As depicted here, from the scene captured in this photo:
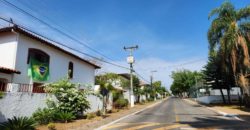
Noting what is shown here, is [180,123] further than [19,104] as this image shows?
Yes

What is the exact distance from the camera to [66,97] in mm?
17062

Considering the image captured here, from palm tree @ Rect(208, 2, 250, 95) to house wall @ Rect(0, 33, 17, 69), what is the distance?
71.0 ft

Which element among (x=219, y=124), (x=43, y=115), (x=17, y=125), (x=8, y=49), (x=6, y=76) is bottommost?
(x=219, y=124)

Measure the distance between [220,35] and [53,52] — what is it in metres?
19.4

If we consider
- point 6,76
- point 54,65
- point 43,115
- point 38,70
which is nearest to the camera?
point 43,115

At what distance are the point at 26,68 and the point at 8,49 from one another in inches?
74.9

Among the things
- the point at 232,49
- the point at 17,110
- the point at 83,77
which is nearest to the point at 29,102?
the point at 17,110

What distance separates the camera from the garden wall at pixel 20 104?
12.1m

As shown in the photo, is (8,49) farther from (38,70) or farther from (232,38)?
(232,38)

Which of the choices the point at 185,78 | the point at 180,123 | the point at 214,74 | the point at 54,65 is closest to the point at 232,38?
the point at 214,74

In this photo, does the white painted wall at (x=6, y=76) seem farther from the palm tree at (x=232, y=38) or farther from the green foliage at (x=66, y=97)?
the palm tree at (x=232, y=38)

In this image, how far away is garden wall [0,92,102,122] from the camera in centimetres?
1210

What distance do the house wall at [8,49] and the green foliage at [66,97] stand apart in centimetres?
332

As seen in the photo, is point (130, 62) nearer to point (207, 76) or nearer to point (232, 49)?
point (207, 76)
